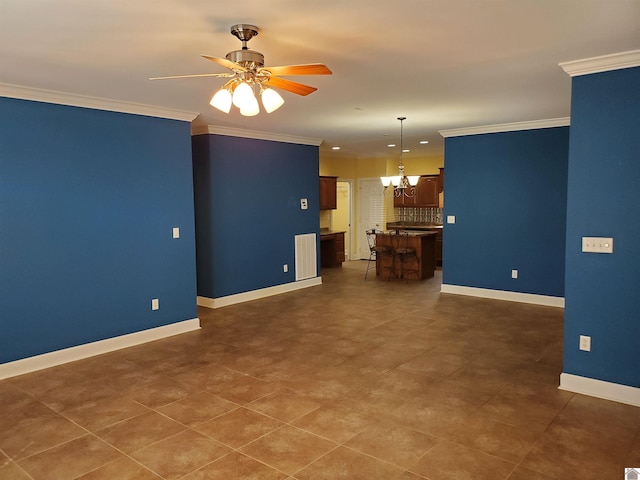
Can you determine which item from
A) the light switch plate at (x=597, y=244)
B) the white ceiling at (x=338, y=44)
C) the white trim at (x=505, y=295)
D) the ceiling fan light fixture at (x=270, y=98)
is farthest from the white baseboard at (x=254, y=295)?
the light switch plate at (x=597, y=244)

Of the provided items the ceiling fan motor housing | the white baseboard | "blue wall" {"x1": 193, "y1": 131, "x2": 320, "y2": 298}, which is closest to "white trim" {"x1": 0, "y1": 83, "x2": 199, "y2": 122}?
"blue wall" {"x1": 193, "y1": 131, "x2": 320, "y2": 298}

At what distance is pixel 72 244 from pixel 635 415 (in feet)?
16.0

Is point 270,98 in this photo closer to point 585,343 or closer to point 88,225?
point 88,225

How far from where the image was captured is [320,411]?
3.38 meters

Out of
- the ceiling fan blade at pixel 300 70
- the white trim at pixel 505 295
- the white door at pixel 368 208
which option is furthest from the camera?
the white door at pixel 368 208

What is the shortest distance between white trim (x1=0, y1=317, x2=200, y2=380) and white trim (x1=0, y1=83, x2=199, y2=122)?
2321 millimetres

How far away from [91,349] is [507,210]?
560cm

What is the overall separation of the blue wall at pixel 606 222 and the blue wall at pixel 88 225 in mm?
3997

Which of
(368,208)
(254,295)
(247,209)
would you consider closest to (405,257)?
(368,208)

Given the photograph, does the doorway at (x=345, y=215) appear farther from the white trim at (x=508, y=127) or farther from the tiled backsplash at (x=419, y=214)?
the white trim at (x=508, y=127)

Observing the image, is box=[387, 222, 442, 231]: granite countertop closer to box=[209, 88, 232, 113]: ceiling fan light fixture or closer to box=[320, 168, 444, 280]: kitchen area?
box=[320, 168, 444, 280]: kitchen area

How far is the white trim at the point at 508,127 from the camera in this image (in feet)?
20.4

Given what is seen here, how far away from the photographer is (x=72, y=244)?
4.48 meters

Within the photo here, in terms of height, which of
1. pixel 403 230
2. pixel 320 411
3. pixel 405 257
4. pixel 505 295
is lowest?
pixel 320 411
